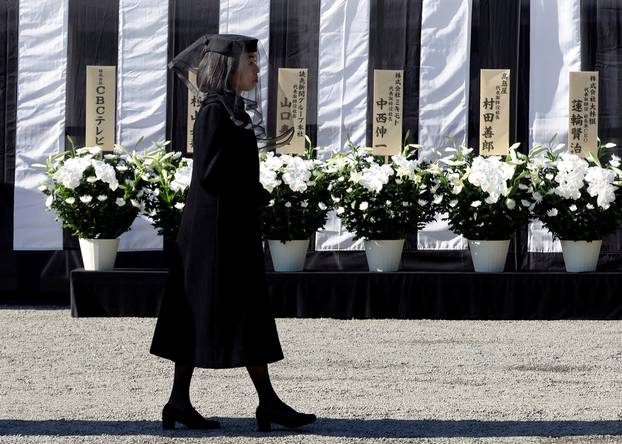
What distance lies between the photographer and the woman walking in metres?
4.88

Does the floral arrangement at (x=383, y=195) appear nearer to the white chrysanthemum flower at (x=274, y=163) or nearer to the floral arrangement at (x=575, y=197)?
the white chrysanthemum flower at (x=274, y=163)

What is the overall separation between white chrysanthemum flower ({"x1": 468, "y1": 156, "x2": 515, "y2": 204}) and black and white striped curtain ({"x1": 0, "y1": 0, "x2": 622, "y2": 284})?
985mm

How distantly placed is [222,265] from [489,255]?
407cm

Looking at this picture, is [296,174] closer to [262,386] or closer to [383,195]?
[383,195]

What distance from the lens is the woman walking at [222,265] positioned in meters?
4.88

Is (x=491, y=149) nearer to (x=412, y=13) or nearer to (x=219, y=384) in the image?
(x=412, y=13)

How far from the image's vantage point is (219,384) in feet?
20.1

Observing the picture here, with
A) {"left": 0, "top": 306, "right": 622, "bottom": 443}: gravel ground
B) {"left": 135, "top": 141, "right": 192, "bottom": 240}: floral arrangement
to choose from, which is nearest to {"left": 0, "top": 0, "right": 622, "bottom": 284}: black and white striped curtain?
{"left": 135, "top": 141, "right": 192, "bottom": 240}: floral arrangement

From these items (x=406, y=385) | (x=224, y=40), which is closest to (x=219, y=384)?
(x=406, y=385)

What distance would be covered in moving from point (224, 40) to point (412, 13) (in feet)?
16.0

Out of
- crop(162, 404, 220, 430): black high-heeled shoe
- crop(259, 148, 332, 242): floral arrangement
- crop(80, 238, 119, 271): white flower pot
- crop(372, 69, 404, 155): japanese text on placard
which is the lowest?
crop(162, 404, 220, 430): black high-heeled shoe

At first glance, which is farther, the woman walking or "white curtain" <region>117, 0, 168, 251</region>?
"white curtain" <region>117, 0, 168, 251</region>

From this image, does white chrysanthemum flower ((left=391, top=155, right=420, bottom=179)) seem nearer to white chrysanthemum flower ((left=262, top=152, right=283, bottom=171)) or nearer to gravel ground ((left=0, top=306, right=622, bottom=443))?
white chrysanthemum flower ((left=262, top=152, right=283, bottom=171))

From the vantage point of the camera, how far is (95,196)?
868 centimetres
